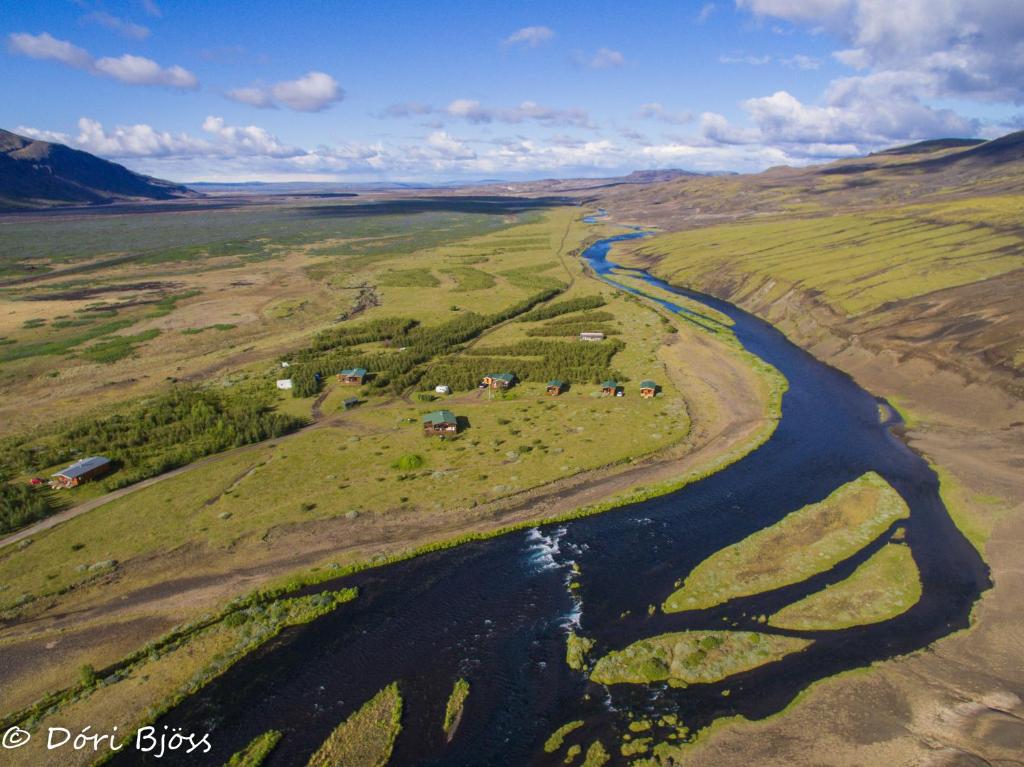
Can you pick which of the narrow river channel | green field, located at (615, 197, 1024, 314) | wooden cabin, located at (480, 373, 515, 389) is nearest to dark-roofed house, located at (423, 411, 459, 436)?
wooden cabin, located at (480, 373, 515, 389)

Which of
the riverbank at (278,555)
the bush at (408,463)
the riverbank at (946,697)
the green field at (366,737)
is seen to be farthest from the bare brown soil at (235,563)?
the riverbank at (946,697)

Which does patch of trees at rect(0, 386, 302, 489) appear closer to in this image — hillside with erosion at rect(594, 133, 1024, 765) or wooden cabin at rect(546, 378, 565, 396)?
wooden cabin at rect(546, 378, 565, 396)

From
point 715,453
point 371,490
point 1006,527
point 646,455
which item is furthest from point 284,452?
point 1006,527

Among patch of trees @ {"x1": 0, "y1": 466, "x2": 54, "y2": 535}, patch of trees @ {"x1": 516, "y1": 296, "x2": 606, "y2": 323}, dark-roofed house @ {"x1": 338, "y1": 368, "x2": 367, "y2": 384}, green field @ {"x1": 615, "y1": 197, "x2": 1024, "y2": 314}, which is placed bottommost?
patch of trees @ {"x1": 0, "y1": 466, "x2": 54, "y2": 535}

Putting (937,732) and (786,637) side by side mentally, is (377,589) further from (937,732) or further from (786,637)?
(937,732)

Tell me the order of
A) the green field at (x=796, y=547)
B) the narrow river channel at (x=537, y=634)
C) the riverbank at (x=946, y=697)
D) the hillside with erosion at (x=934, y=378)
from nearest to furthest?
1. the riverbank at (x=946, y=697)
2. the hillside with erosion at (x=934, y=378)
3. the narrow river channel at (x=537, y=634)
4. the green field at (x=796, y=547)

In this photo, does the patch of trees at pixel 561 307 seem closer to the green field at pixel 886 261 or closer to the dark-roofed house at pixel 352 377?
the green field at pixel 886 261
